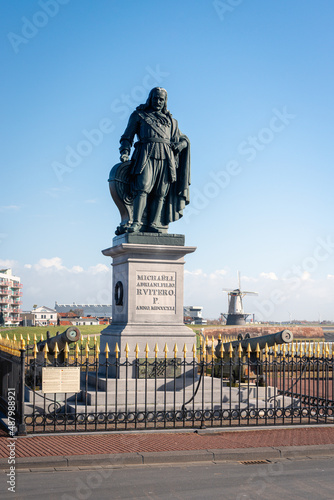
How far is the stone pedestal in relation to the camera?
14195 mm

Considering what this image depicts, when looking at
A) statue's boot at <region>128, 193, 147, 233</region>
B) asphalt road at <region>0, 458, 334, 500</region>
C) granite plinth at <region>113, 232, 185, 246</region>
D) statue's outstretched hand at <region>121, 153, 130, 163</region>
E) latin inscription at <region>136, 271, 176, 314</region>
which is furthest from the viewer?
statue's outstretched hand at <region>121, 153, 130, 163</region>

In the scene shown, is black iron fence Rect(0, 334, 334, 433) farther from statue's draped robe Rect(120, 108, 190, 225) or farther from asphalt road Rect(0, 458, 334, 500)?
statue's draped robe Rect(120, 108, 190, 225)

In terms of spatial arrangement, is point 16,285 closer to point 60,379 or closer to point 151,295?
point 151,295

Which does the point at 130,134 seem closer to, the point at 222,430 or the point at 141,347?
the point at 141,347

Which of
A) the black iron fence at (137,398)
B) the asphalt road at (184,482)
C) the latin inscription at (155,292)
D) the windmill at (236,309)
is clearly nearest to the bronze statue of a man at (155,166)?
the latin inscription at (155,292)

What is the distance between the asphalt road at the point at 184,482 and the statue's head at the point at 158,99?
30.2 feet

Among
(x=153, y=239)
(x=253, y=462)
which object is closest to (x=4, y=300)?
(x=153, y=239)

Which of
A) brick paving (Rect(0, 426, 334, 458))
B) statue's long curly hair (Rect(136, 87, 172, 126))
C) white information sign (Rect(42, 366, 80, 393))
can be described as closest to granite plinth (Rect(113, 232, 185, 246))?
statue's long curly hair (Rect(136, 87, 172, 126))

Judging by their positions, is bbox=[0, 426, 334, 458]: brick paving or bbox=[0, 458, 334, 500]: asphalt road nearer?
bbox=[0, 458, 334, 500]: asphalt road

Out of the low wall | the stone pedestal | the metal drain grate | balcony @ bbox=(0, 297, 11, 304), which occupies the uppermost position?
the stone pedestal

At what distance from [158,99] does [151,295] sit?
4.98 meters

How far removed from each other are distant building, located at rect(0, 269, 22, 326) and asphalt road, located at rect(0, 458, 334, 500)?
10631cm

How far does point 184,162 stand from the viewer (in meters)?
15.9

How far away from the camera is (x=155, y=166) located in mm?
15352
